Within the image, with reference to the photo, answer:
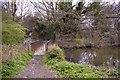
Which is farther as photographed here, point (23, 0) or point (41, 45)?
point (41, 45)

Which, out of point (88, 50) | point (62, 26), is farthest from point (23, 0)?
point (88, 50)

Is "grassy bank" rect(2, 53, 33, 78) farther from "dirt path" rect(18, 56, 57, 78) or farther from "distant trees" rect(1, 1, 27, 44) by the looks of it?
"distant trees" rect(1, 1, 27, 44)

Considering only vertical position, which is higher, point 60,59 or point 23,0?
point 23,0

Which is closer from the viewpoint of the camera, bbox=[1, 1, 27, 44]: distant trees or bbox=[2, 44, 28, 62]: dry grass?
bbox=[1, 1, 27, 44]: distant trees

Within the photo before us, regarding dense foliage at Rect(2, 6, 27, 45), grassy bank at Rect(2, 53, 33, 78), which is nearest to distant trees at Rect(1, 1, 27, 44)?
dense foliage at Rect(2, 6, 27, 45)

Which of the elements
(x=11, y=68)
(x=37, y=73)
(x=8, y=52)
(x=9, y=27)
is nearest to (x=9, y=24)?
(x=9, y=27)

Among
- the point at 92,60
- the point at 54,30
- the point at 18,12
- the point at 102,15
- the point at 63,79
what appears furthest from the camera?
the point at 92,60

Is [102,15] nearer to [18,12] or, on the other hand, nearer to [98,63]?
[18,12]

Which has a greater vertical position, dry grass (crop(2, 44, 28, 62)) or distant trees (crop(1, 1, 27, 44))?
distant trees (crop(1, 1, 27, 44))

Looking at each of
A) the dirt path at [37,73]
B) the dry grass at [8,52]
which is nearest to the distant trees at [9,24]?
the dry grass at [8,52]

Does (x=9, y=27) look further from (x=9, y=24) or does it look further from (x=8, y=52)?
(x=8, y=52)

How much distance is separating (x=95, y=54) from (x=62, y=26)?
2.64m

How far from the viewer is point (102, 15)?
5.77ft

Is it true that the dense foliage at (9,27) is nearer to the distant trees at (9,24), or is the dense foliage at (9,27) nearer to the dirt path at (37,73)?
the distant trees at (9,24)
